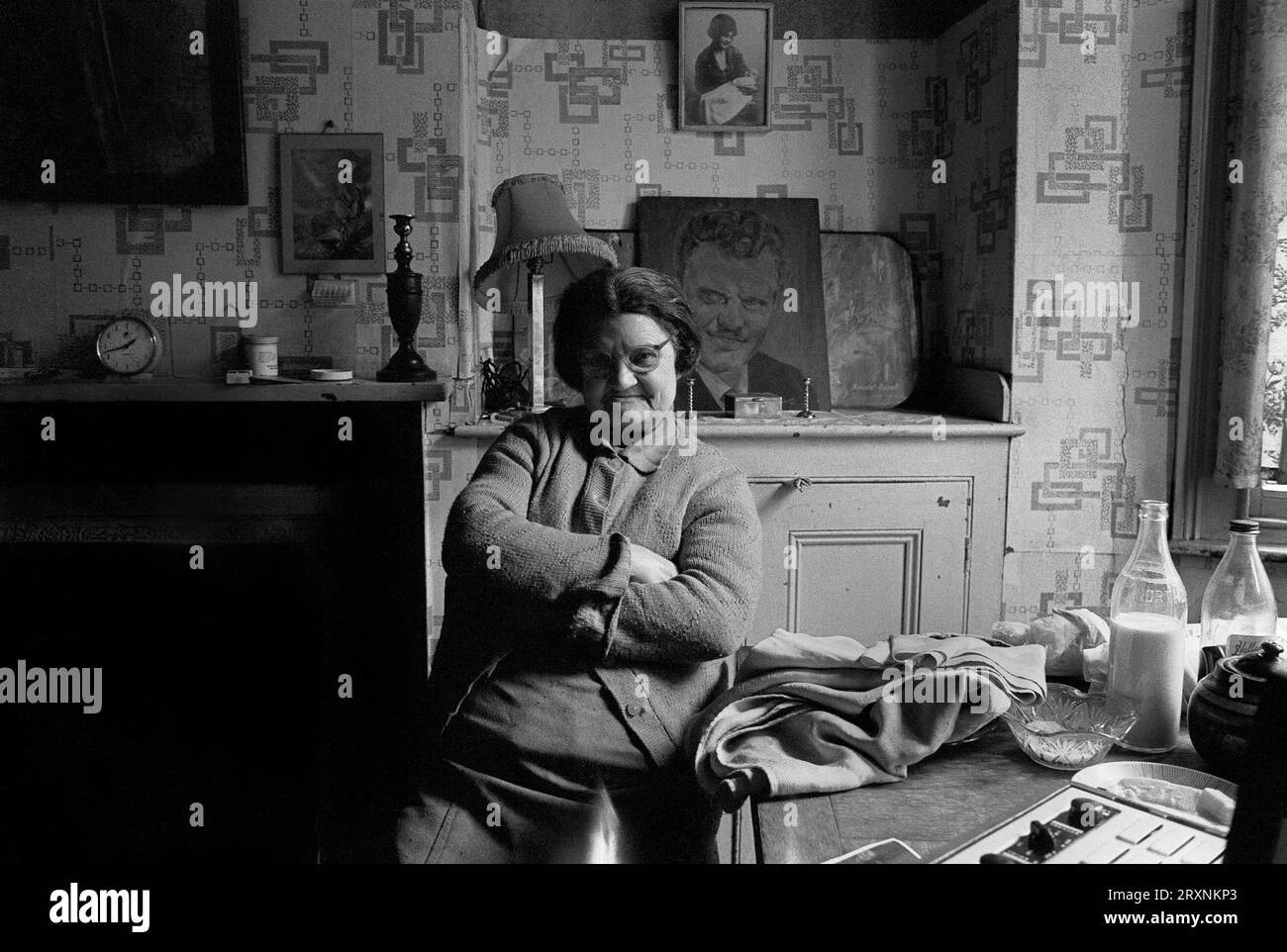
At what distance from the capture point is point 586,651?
108 centimetres

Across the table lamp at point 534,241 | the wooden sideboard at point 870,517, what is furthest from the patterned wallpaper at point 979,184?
the table lamp at point 534,241

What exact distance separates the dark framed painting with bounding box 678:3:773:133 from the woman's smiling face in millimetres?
1084

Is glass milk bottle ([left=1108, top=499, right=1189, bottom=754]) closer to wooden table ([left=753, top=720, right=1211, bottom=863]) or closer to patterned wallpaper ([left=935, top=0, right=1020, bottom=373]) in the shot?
wooden table ([left=753, top=720, right=1211, bottom=863])

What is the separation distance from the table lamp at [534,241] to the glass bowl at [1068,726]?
1143 mm

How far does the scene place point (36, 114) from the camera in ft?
5.53

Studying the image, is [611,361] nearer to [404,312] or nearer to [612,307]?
[612,307]

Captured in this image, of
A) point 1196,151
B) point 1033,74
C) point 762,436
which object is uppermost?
point 1033,74

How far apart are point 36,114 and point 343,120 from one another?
0.51m

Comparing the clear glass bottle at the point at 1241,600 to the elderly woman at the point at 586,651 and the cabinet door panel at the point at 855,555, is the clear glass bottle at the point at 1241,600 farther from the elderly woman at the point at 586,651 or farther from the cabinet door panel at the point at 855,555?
the cabinet door panel at the point at 855,555

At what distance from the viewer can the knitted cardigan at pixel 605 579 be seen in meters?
1.05

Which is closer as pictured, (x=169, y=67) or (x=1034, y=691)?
(x=1034, y=691)

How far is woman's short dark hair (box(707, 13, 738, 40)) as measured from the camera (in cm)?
209
